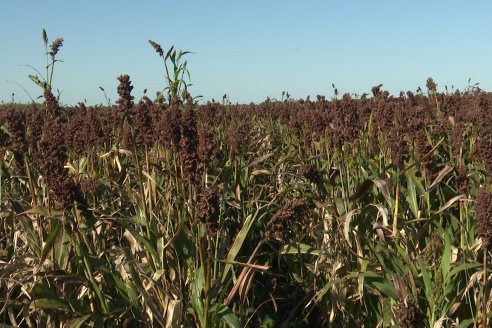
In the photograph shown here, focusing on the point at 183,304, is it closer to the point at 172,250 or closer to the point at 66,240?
the point at 172,250

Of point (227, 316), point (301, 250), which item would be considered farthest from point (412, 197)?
point (227, 316)

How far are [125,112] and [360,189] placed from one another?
142 centimetres

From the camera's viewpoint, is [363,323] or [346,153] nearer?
[363,323]

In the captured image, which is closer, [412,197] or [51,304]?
[51,304]

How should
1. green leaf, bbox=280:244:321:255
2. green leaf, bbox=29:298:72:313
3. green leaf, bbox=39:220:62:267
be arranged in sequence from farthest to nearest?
green leaf, bbox=280:244:321:255 → green leaf, bbox=39:220:62:267 → green leaf, bbox=29:298:72:313

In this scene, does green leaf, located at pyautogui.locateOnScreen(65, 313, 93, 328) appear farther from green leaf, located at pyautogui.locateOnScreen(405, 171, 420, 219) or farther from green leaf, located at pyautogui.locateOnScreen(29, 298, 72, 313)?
green leaf, located at pyautogui.locateOnScreen(405, 171, 420, 219)

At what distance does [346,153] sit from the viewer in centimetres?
466

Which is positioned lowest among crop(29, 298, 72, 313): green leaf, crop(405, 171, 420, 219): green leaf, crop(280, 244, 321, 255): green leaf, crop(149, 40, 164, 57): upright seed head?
crop(29, 298, 72, 313): green leaf

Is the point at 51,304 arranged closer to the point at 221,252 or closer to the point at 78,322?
the point at 78,322

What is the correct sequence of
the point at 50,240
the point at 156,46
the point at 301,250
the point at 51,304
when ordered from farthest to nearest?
the point at 156,46 < the point at 301,250 < the point at 50,240 < the point at 51,304

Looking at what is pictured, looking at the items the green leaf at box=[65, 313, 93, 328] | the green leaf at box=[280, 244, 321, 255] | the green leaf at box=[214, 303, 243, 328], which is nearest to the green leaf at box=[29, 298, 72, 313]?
the green leaf at box=[65, 313, 93, 328]

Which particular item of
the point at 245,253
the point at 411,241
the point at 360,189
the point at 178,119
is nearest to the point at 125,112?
the point at 178,119

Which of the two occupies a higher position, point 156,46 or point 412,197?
point 156,46

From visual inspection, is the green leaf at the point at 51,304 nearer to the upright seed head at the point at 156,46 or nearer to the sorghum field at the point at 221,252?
the sorghum field at the point at 221,252
